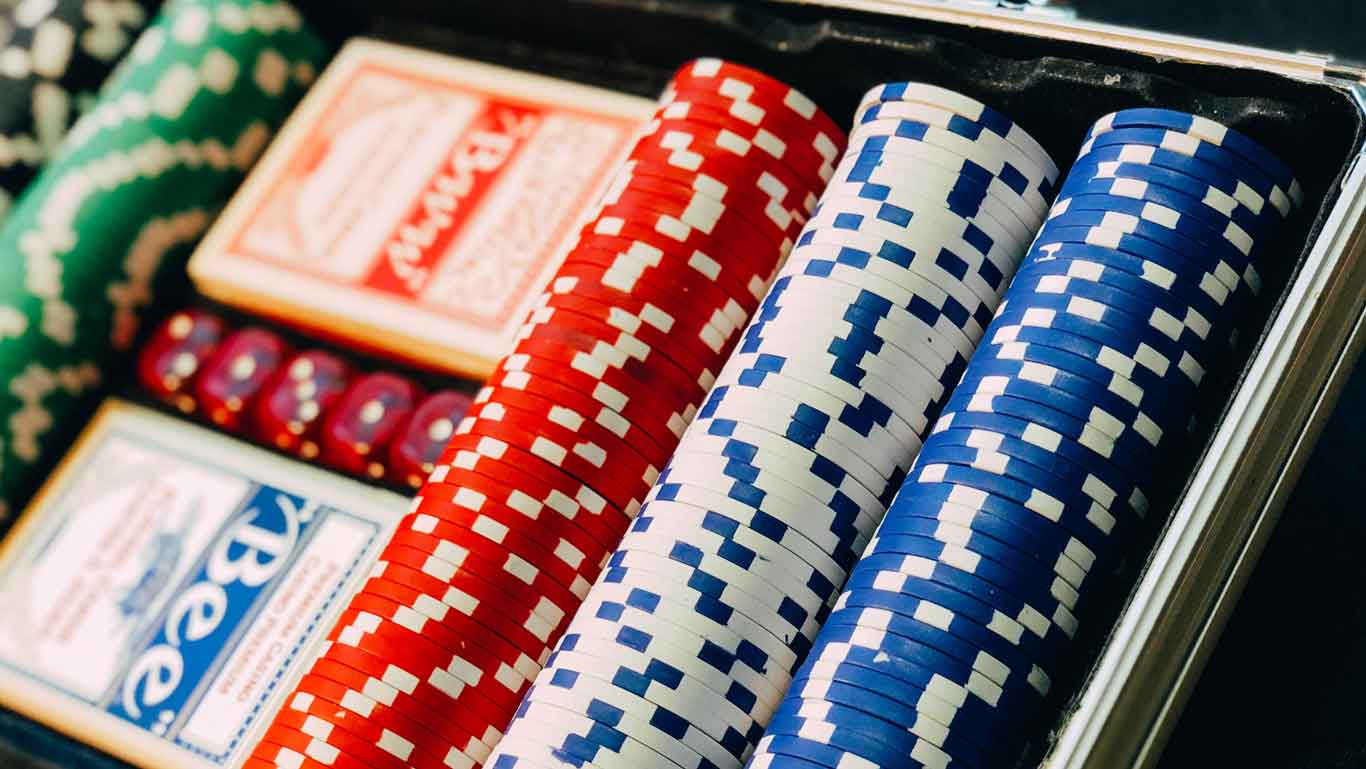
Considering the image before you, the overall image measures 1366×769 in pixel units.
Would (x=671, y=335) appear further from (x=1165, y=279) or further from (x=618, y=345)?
(x=1165, y=279)

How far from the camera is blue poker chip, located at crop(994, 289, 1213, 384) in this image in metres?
1.50

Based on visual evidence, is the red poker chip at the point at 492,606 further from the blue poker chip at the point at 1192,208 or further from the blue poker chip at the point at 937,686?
the blue poker chip at the point at 1192,208

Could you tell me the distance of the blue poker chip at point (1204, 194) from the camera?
1.55m

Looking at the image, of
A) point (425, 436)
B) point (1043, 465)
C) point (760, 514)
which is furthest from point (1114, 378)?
point (425, 436)

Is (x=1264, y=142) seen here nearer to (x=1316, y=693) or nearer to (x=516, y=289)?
(x=1316, y=693)

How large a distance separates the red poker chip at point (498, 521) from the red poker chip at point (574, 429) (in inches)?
4.3

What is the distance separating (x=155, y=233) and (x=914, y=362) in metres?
1.71

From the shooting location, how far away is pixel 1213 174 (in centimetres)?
156

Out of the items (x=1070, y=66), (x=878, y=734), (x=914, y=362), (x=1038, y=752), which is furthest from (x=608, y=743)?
(x=1070, y=66)

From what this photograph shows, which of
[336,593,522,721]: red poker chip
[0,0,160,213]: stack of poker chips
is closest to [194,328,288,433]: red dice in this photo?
[0,0,160,213]: stack of poker chips

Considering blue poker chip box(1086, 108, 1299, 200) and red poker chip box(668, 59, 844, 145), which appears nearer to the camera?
blue poker chip box(1086, 108, 1299, 200)

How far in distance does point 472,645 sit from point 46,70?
1892 mm

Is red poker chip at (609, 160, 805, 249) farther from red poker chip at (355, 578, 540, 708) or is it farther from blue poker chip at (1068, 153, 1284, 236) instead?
red poker chip at (355, 578, 540, 708)

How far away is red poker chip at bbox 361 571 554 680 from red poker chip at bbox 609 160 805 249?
65 cm
